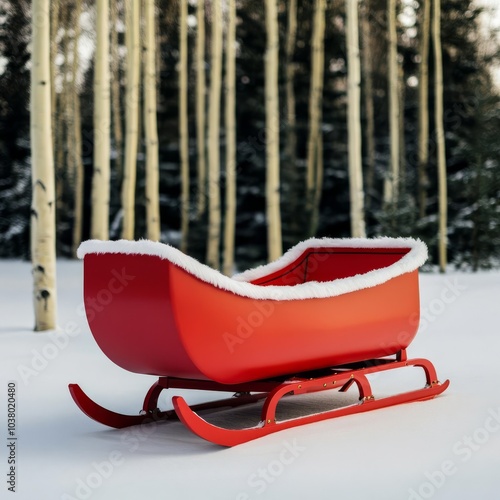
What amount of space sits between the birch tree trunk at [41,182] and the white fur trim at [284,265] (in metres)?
2.49

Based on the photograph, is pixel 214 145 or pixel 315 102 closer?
pixel 214 145

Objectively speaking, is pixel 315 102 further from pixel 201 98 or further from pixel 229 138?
pixel 229 138

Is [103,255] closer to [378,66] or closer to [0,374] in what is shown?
[0,374]

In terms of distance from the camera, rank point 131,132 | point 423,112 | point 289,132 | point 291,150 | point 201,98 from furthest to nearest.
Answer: point 201,98
point 289,132
point 291,150
point 423,112
point 131,132

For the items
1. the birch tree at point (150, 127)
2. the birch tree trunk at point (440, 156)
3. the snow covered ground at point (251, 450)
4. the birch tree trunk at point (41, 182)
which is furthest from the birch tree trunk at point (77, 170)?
the snow covered ground at point (251, 450)

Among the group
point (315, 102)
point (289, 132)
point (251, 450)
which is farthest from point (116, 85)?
point (251, 450)

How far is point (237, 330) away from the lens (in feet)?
12.1

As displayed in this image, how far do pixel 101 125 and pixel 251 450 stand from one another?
6478mm

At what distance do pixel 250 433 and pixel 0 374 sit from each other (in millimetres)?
2188

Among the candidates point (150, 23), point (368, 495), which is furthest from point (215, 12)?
point (368, 495)

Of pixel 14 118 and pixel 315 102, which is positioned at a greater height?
pixel 14 118

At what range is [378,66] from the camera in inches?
829

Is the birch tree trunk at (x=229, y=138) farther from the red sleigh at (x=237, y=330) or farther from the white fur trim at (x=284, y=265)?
the red sleigh at (x=237, y=330)

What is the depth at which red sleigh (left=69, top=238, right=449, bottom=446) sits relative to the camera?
358 centimetres
